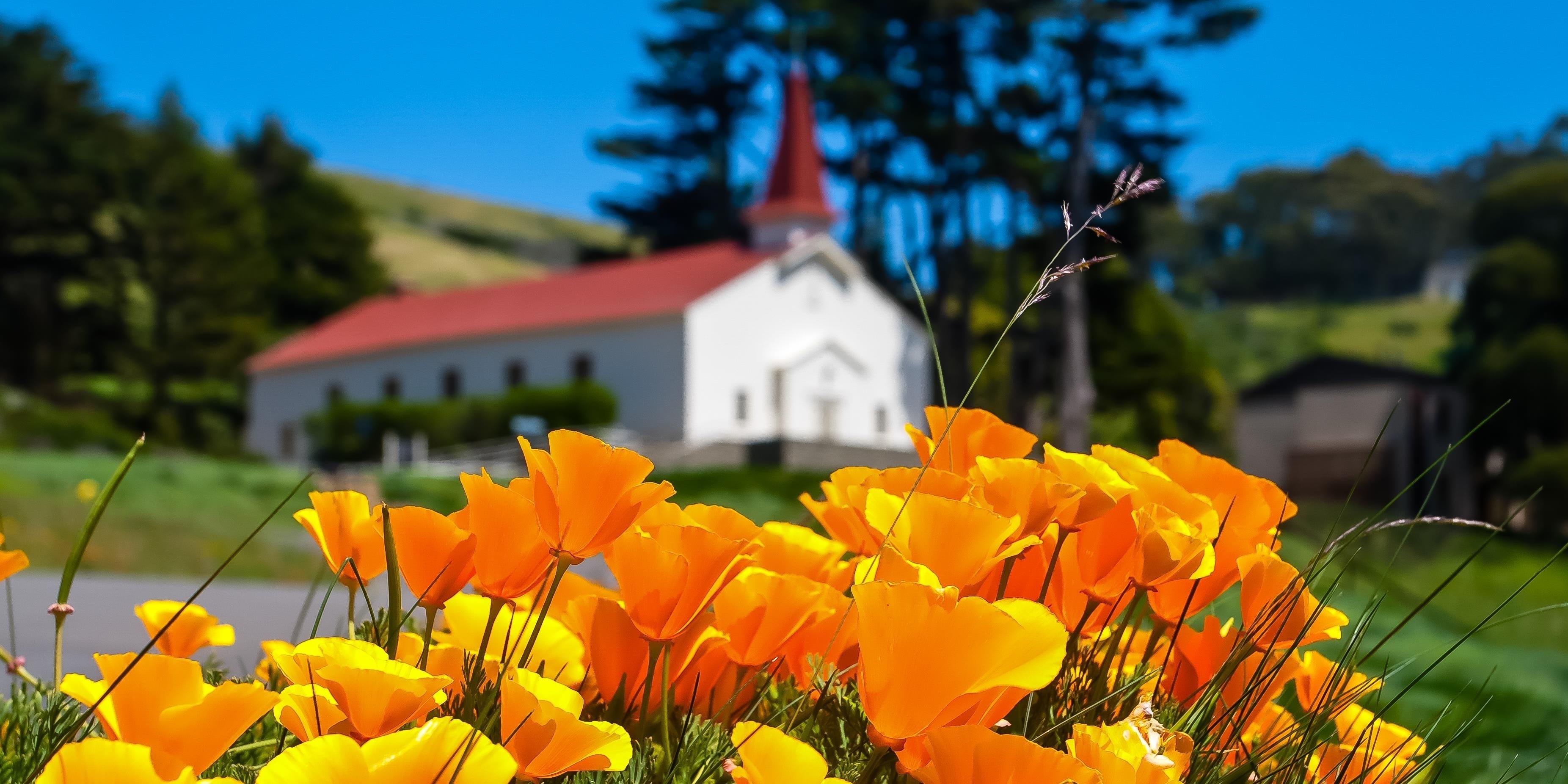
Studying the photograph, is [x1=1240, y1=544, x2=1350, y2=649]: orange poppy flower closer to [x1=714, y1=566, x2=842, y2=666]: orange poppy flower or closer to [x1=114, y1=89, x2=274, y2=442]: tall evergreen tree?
[x1=714, y1=566, x2=842, y2=666]: orange poppy flower

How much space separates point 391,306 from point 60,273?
42.3 ft

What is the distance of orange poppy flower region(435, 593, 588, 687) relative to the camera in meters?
1.02

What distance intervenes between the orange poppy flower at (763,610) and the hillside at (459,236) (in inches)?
1966

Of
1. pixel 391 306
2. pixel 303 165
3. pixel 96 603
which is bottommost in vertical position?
pixel 96 603

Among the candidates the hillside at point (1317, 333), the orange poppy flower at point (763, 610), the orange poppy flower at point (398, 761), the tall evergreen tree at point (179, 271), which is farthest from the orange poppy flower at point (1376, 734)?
the hillside at point (1317, 333)

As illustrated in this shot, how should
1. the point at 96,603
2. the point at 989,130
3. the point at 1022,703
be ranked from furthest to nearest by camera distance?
the point at 989,130
the point at 96,603
the point at 1022,703

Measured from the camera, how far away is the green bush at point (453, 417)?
28.3 metres

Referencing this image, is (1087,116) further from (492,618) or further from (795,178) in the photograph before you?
(492,618)

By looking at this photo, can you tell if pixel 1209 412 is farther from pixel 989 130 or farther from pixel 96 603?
pixel 96 603

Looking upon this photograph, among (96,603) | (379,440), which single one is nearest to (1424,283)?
(379,440)

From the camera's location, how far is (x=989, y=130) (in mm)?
27141

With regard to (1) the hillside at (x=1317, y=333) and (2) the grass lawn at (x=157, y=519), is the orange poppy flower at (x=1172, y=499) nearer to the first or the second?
(2) the grass lawn at (x=157, y=519)

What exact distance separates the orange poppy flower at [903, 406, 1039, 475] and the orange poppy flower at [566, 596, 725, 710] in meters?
0.26

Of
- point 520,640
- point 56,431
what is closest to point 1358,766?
point 520,640
